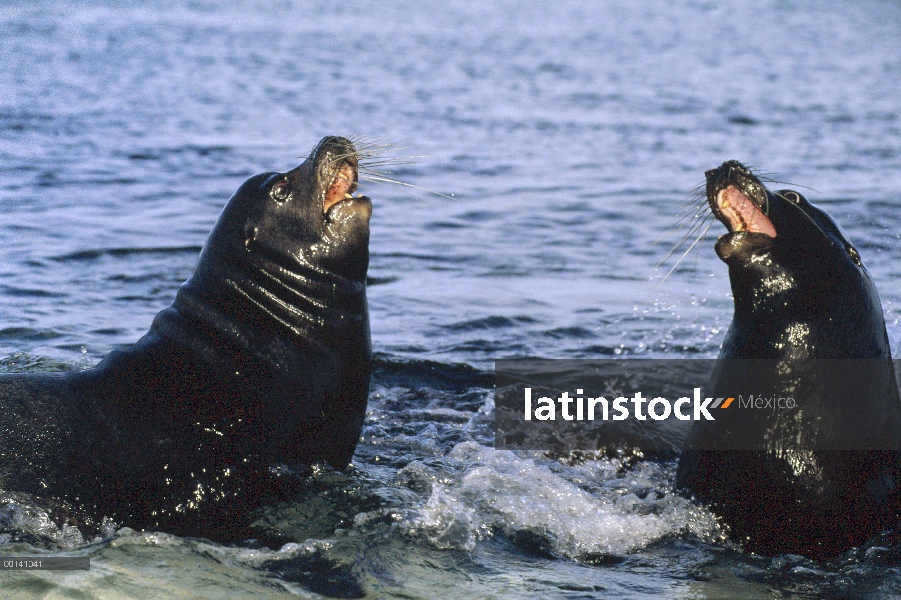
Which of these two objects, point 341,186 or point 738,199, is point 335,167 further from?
point 738,199

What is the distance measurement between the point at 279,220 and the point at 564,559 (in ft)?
6.13

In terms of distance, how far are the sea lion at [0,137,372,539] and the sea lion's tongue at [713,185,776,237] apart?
59.0 inches

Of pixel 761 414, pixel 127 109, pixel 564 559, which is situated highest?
pixel 127 109

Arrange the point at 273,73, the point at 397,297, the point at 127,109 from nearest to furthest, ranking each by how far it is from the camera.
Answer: the point at 397,297 < the point at 127,109 < the point at 273,73

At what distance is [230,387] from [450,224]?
6.79 metres

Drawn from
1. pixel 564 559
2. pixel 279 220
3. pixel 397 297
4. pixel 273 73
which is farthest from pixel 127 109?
pixel 564 559

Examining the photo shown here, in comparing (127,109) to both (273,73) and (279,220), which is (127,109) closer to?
(273,73)

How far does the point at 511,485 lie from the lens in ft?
17.6

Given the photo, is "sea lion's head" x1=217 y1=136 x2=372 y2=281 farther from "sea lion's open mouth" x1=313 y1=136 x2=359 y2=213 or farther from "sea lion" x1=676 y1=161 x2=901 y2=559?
"sea lion" x1=676 y1=161 x2=901 y2=559

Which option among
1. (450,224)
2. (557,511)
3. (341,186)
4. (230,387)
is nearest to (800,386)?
(557,511)

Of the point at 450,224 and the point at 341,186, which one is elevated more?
the point at 341,186

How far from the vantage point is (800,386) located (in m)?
4.68

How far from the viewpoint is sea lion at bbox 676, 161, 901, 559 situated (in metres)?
4.67
